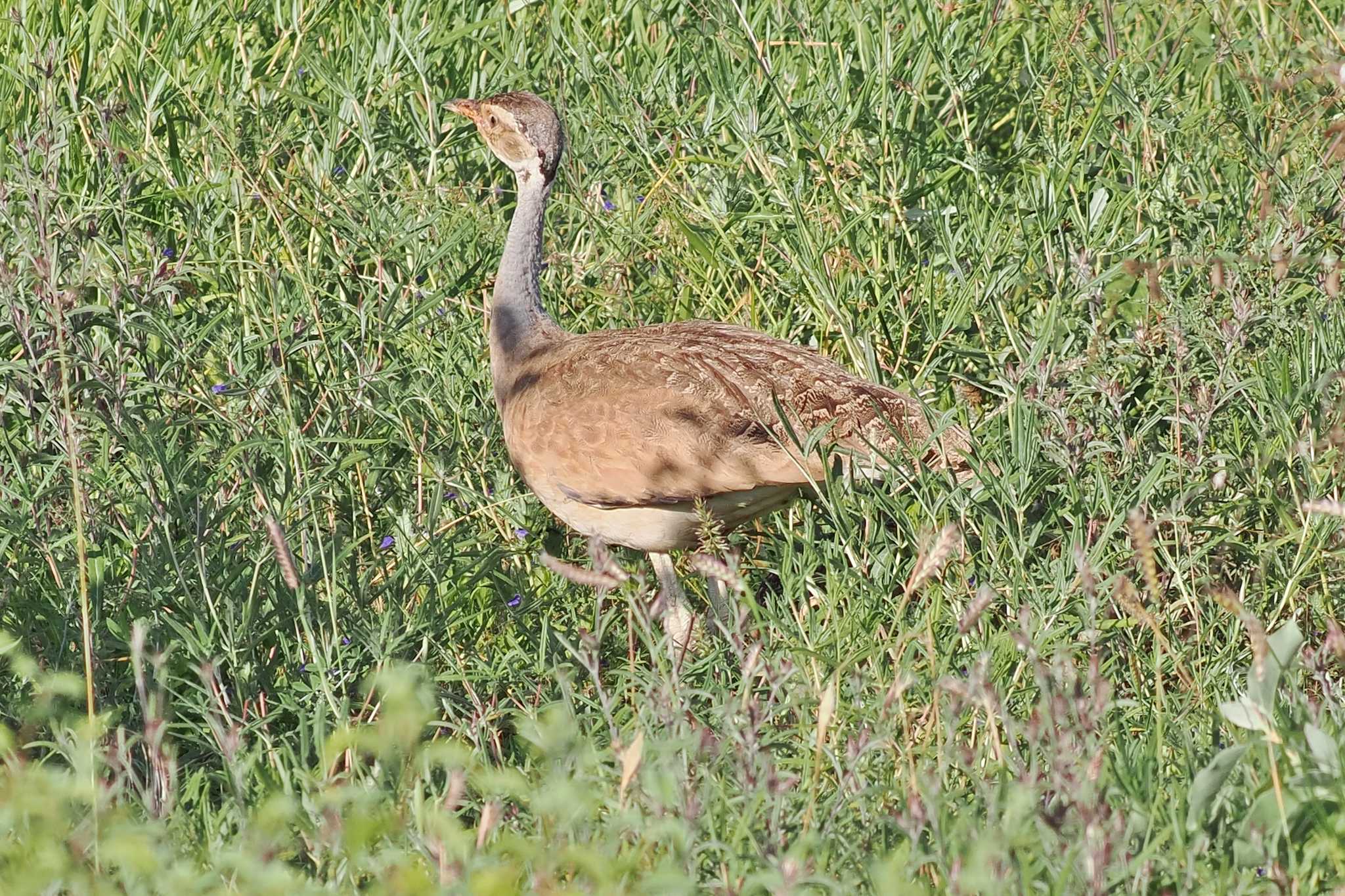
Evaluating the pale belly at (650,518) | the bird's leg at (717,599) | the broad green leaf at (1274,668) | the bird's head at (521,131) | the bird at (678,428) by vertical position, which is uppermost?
the broad green leaf at (1274,668)

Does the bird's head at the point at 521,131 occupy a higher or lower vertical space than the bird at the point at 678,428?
higher

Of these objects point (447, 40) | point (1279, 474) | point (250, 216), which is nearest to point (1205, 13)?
point (1279, 474)

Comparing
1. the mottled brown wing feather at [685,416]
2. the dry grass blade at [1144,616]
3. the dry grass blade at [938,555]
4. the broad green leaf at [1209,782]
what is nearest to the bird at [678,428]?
the mottled brown wing feather at [685,416]

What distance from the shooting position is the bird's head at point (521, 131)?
467 centimetres

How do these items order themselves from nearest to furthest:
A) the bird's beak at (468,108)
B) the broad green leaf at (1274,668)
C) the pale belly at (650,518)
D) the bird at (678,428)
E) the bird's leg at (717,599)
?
the broad green leaf at (1274,668) → the bird at (678,428) → the pale belly at (650,518) → the bird's leg at (717,599) → the bird's beak at (468,108)

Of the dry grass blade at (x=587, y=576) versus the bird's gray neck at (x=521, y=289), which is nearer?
the dry grass blade at (x=587, y=576)

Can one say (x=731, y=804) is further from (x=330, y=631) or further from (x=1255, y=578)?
(x=1255, y=578)

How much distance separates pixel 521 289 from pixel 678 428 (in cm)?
82

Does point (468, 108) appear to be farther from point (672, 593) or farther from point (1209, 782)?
point (1209, 782)

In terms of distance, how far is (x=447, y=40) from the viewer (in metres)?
5.18

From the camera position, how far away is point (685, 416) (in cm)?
411

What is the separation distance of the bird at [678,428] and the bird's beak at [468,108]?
0.70m

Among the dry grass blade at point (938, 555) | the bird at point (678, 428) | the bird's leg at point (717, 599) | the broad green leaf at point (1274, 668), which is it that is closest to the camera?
the dry grass blade at point (938, 555)

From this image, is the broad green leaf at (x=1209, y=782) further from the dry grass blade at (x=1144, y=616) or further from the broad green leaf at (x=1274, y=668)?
the dry grass blade at (x=1144, y=616)
